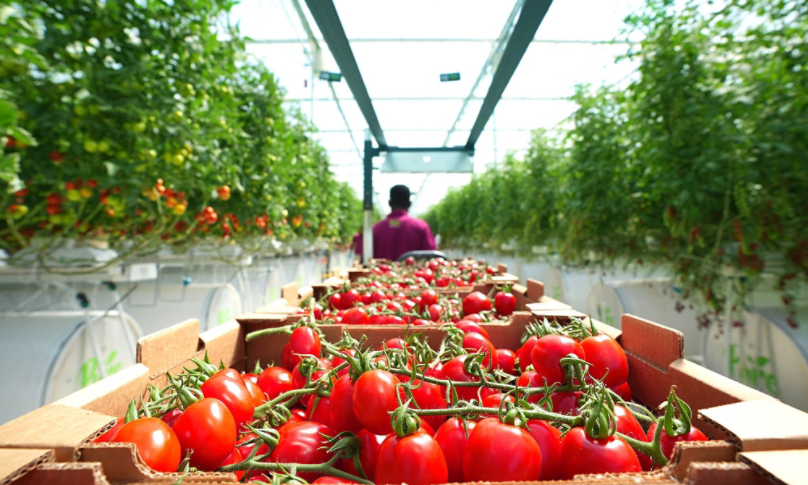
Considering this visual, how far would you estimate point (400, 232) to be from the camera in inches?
198

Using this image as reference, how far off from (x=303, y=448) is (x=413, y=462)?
216 millimetres

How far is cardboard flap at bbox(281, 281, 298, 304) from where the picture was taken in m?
1.75

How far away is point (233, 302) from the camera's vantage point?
3857mm

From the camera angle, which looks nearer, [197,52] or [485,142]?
[197,52]

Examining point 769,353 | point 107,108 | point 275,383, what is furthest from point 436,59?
point 275,383

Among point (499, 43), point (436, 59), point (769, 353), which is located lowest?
point (769, 353)

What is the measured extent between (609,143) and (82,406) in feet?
12.2

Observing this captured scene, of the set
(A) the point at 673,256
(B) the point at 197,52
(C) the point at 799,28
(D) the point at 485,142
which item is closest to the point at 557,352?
(B) the point at 197,52

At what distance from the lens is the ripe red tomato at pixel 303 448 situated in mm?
670

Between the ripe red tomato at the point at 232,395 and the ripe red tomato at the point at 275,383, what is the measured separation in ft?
0.56

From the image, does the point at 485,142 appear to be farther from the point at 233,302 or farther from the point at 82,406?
the point at 82,406

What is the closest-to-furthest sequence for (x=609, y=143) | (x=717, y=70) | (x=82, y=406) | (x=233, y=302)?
(x=82, y=406)
(x=717, y=70)
(x=609, y=143)
(x=233, y=302)

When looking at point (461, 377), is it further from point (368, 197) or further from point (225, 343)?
point (368, 197)

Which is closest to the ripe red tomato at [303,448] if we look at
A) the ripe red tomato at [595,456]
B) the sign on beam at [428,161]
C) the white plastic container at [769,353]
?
the ripe red tomato at [595,456]
